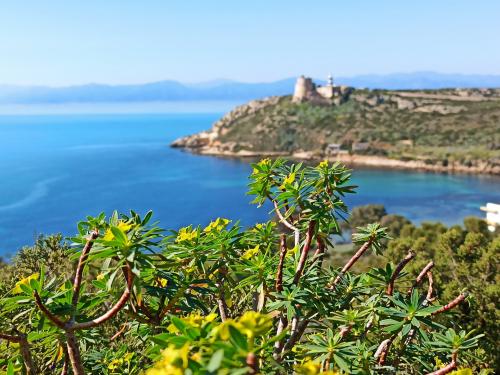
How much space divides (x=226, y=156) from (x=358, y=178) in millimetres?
35256

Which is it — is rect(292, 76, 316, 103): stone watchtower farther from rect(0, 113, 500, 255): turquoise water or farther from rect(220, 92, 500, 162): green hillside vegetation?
rect(0, 113, 500, 255): turquoise water

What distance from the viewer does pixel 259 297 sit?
3264 mm

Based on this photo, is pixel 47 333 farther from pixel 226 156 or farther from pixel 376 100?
pixel 376 100

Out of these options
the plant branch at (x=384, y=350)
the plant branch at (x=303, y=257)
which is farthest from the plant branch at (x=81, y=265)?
the plant branch at (x=384, y=350)

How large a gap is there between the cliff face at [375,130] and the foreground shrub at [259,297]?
80.6m

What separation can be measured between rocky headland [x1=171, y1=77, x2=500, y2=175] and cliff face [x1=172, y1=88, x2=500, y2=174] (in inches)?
7.0

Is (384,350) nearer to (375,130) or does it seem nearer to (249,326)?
(249,326)

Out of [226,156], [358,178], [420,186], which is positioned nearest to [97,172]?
[226,156]

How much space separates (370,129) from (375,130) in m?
1.79

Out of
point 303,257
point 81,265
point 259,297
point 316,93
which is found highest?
point 81,265

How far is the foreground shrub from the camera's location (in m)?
2.46

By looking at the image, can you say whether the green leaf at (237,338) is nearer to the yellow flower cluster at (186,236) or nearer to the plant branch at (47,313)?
the plant branch at (47,313)

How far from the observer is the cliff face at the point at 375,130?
277 feet

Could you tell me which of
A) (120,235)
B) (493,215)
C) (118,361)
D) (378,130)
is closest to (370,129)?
(378,130)
